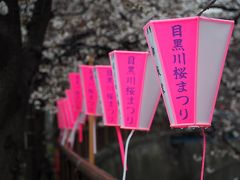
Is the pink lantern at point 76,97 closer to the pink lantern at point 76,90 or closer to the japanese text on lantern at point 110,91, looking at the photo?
the pink lantern at point 76,90

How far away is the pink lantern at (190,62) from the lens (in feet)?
13.7

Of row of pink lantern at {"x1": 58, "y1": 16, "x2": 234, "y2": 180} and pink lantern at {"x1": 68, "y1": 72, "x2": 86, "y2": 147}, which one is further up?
row of pink lantern at {"x1": 58, "y1": 16, "x2": 234, "y2": 180}

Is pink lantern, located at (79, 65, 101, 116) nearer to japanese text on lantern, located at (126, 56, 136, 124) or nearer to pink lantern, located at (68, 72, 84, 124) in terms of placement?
pink lantern, located at (68, 72, 84, 124)

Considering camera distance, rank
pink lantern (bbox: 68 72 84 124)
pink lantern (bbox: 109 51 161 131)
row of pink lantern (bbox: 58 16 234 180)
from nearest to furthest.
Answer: row of pink lantern (bbox: 58 16 234 180) → pink lantern (bbox: 109 51 161 131) → pink lantern (bbox: 68 72 84 124)

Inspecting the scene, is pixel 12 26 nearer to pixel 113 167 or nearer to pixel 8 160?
pixel 8 160

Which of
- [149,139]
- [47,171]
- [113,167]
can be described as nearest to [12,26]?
[47,171]

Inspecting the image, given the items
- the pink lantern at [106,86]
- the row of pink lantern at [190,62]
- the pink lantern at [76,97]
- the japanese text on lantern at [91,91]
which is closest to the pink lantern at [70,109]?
the pink lantern at [76,97]

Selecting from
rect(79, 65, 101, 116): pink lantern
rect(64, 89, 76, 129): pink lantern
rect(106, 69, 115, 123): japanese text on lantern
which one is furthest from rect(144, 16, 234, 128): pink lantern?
rect(64, 89, 76, 129): pink lantern

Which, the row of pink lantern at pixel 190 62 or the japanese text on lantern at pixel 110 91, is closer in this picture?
the row of pink lantern at pixel 190 62

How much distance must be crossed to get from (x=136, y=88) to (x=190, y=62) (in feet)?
4.81

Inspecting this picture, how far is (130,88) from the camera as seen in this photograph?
18.5ft

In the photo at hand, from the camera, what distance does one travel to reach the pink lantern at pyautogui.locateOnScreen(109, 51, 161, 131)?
555 cm

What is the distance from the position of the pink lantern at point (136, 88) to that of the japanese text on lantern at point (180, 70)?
3.95 ft

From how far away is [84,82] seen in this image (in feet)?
29.1
